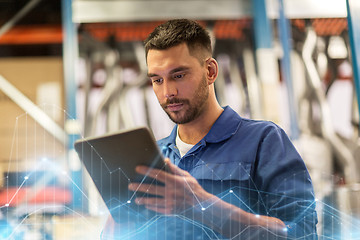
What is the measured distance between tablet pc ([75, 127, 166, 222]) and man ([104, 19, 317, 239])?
0.02 m

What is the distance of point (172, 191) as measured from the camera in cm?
68

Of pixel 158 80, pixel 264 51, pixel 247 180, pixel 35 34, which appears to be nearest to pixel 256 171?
pixel 247 180

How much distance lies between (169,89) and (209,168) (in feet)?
0.60

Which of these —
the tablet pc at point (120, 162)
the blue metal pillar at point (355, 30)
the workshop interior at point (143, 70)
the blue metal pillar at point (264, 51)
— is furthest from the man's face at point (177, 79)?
the blue metal pillar at point (264, 51)

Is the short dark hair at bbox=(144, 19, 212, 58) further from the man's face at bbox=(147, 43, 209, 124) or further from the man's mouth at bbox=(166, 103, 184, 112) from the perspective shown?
the man's mouth at bbox=(166, 103, 184, 112)

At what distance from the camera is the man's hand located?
26.7 inches

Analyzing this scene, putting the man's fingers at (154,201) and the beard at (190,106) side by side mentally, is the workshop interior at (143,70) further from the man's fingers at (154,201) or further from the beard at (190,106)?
A: the man's fingers at (154,201)

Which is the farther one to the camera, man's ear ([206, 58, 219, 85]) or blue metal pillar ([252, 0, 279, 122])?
blue metal pillar ([252, 0, 279, 122])

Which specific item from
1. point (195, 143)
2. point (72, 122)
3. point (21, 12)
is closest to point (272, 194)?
point (195, 143)

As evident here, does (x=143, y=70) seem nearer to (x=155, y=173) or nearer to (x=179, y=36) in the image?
(x=179, y=36)

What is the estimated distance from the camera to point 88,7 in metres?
2.51

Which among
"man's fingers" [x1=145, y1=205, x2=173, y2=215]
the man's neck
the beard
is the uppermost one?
the beard

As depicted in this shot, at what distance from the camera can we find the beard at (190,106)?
834 mm

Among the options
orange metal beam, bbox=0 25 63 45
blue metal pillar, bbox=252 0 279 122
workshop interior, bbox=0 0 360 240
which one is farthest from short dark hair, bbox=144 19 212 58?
orange metal beam, bbox=0 25 63 45
